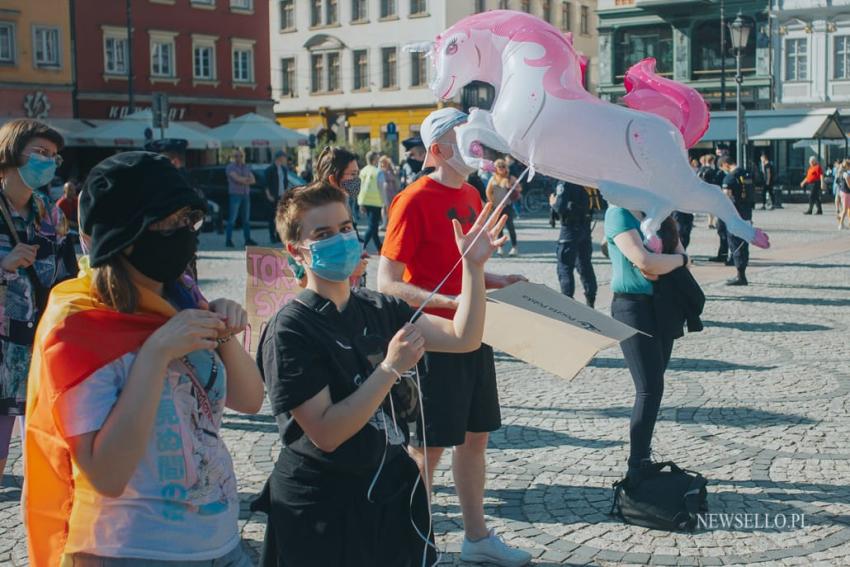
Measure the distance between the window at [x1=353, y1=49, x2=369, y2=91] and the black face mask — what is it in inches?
2400

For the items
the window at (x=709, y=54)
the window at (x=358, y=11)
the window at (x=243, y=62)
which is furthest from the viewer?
the window at (x=358, y=11)

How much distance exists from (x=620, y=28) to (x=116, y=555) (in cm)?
5282

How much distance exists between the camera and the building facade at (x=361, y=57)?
5984 cm

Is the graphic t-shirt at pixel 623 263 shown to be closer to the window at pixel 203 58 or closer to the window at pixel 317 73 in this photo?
the window at pixel 203 58

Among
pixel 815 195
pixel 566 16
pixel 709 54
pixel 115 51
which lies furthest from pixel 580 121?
pixel 566 16

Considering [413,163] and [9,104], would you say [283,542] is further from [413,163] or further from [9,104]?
[9,104]

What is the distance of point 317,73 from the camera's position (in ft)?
214

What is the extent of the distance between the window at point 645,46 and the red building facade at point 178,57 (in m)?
17.3

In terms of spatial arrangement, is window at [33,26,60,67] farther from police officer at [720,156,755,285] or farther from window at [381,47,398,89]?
police officer at [720,156,755,285]

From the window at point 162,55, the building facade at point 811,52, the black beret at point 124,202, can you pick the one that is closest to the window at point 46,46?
the window at point 162,55

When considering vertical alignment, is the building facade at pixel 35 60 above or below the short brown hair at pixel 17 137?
above

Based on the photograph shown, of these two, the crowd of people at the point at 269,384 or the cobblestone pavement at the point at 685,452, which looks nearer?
the crowd of people at the point at 269,384

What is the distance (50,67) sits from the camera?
4153cm

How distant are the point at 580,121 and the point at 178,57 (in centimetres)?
4522
